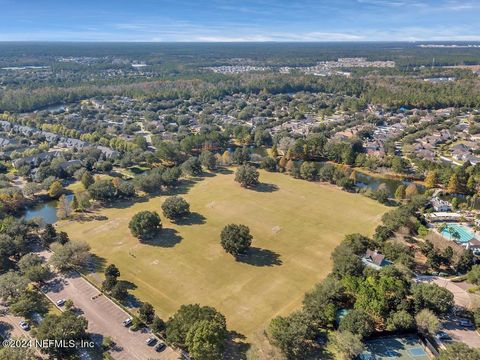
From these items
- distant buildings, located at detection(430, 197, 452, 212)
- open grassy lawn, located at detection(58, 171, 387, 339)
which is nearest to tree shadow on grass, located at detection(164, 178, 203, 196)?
open grassy lawn, located at detection(58, 171, 387, 339)

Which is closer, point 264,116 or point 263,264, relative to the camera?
point 263,264

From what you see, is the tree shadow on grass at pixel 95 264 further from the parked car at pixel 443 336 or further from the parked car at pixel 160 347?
the parked car at pixel 443 336

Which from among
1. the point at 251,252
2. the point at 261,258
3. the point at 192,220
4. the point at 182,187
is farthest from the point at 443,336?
the point at 182,187

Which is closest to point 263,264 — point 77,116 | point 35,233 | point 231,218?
point 231,218

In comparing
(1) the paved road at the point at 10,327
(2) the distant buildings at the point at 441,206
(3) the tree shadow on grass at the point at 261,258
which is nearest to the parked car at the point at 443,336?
(3) the tree shadow on grass at the point at 261,258

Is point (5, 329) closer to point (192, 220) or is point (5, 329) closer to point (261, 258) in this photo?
point (192, 220)

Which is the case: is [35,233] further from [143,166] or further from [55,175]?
[143,166]

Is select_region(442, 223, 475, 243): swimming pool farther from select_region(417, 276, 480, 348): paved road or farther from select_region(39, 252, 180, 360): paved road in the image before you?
select_region(39, 252, 180, 360): paved road
